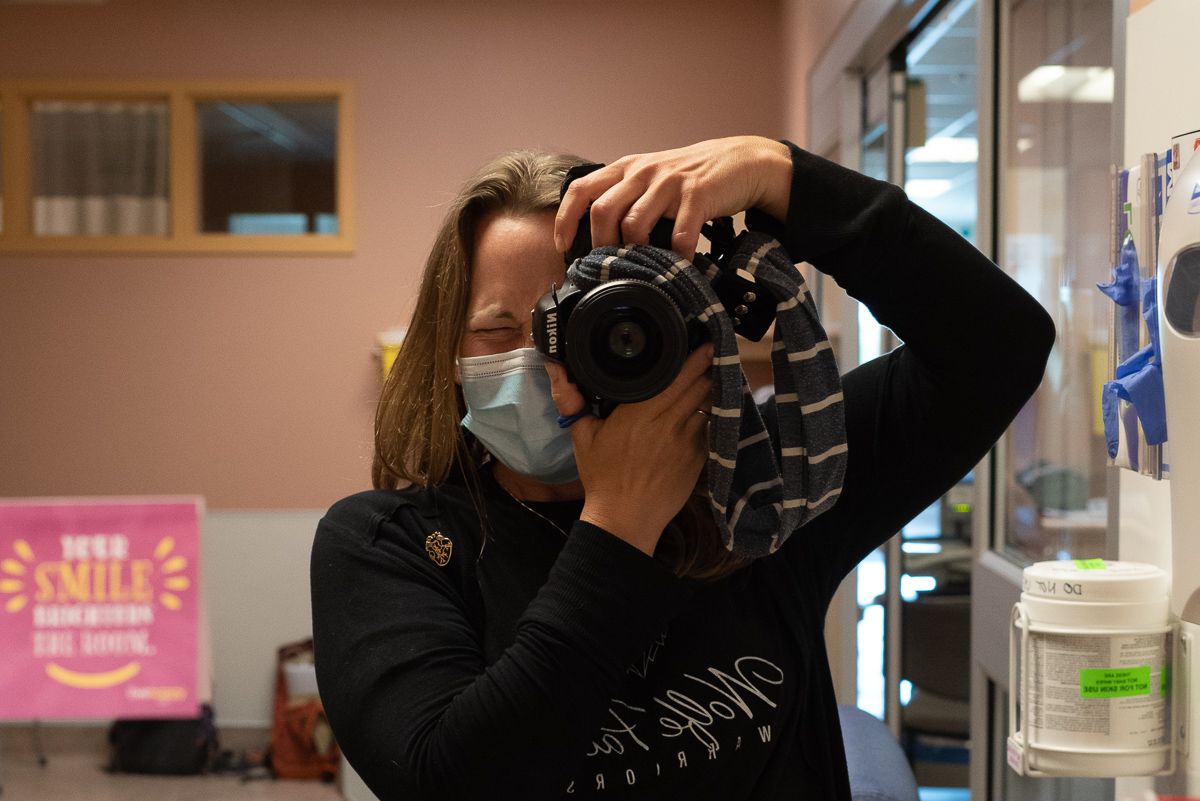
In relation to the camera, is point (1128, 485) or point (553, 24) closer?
point (1128, 485)

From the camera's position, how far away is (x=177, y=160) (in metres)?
3.55

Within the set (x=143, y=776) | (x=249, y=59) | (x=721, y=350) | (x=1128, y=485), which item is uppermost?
(x=249, y=59)

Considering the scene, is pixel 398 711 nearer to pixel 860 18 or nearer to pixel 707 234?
pixel 707 234

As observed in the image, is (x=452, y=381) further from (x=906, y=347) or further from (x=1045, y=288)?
(x=1045, y=288)

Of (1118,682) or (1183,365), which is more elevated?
(1183,365)

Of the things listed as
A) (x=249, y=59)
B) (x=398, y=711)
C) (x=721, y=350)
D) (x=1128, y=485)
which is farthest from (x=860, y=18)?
(x=249, y=59)

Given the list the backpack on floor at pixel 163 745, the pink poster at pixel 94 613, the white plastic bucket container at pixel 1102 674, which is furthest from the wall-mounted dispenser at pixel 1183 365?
the backpack on floor at pixel 163 745

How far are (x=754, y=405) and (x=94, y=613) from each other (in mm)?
2942

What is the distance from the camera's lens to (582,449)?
0.70 meters

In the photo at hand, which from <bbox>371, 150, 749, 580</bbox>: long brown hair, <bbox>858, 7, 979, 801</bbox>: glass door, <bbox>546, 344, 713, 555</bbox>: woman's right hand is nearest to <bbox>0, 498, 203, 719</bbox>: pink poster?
<bbox>858, 7, 979, 801</bbox>: glass door

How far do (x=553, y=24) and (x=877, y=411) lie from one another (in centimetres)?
309

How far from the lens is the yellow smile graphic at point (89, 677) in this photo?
299 centimetres

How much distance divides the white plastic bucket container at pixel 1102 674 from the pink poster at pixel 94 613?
9.03ft

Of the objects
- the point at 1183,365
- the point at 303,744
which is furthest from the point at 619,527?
the point at 303,744
